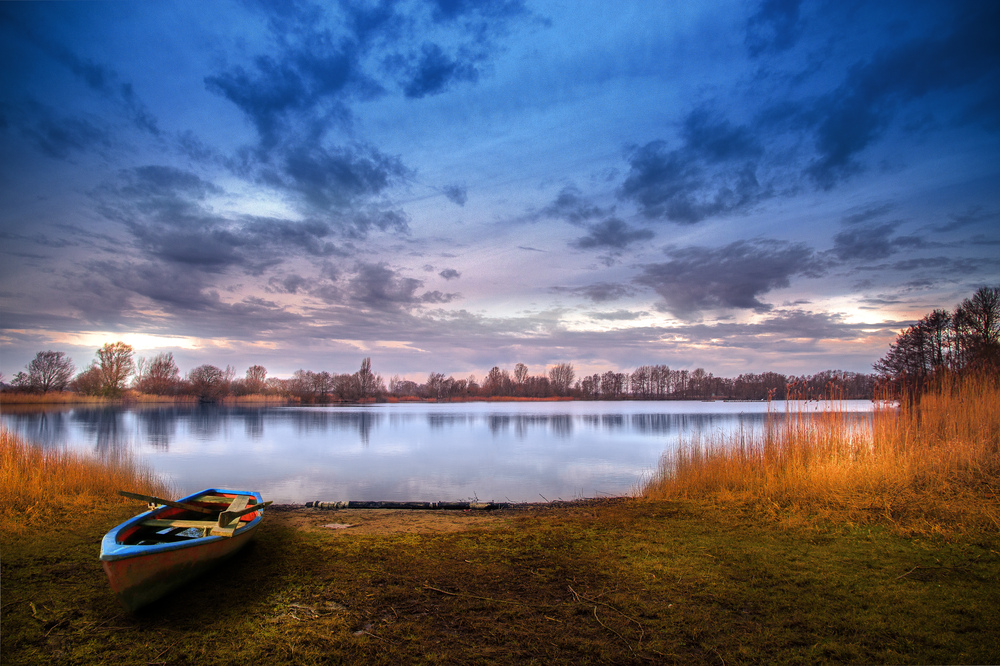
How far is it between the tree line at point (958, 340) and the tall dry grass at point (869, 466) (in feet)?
5.95

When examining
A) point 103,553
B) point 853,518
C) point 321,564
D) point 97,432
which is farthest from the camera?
point 97,432

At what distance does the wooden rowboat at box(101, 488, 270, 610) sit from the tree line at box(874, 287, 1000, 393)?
43.2 feet

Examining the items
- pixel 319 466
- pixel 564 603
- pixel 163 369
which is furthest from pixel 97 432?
pixel 163 369

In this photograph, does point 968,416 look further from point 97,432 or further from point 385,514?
point 97,432

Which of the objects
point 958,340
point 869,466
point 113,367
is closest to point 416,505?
point 869,466

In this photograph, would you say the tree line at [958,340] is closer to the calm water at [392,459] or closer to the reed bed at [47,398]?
the calm water at [392,459]

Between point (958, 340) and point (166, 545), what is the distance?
2436cm

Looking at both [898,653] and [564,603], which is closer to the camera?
[898,653]

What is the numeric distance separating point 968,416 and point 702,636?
9.15 metres

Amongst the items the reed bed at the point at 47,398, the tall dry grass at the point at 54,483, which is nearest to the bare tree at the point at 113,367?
the reed bed at the point at 47,398

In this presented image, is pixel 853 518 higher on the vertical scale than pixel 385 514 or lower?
higher

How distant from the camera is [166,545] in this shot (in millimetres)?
4297

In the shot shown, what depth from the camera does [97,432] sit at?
82.4ft

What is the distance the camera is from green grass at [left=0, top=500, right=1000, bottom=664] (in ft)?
11.7
